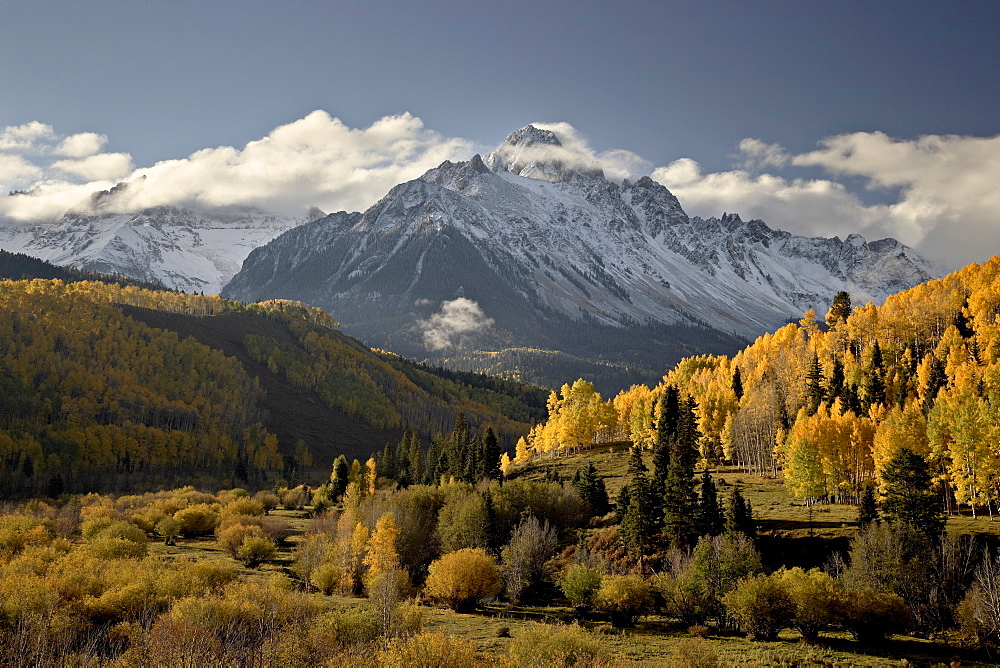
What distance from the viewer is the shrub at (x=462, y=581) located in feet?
236

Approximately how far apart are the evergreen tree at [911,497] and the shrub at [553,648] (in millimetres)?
39101

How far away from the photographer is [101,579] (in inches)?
2499

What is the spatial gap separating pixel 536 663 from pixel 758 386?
101 metres

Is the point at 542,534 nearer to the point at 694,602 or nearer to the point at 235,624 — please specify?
the point at 694,602

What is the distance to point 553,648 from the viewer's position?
4709cm

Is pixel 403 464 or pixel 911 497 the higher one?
pixel 911 497

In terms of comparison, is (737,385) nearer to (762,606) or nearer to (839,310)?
(839,310)

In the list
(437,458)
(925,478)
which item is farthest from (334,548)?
(925,478)

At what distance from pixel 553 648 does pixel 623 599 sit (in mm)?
20856

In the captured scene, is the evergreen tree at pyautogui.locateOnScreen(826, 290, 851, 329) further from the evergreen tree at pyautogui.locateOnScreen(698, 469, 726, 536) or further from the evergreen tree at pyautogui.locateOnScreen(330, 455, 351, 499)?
the evergreen tree at pyautogui.locateOnScreen(330, 455, 351, 499)

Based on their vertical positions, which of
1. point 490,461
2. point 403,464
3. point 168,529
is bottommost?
point 168,529

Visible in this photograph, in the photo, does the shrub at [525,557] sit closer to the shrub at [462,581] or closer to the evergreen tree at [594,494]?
the shrub at [462,581]

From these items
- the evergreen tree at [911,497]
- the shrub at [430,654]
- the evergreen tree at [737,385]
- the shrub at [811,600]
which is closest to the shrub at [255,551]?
the shrub at [430,654]

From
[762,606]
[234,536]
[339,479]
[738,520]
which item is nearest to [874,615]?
[762,606]
